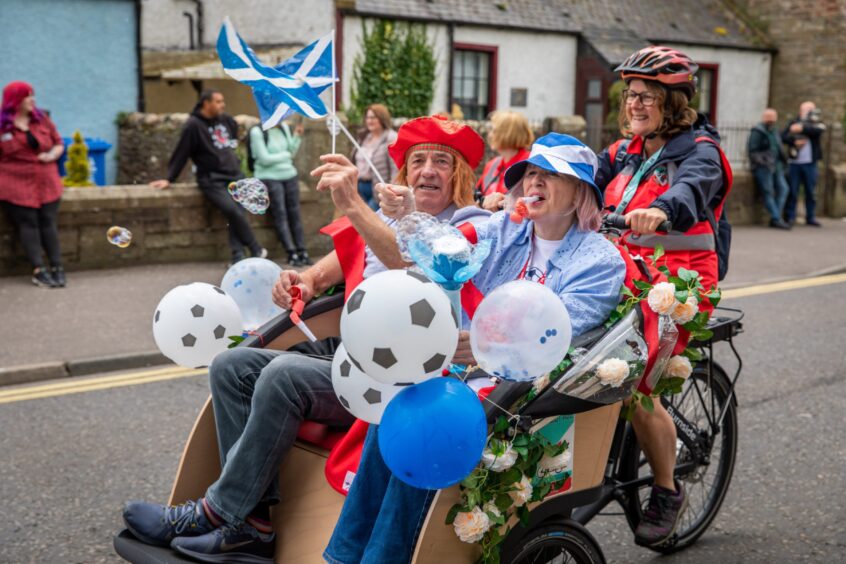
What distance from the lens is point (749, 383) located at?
6590 mm

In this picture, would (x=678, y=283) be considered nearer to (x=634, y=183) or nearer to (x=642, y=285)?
(x=642, y=285)

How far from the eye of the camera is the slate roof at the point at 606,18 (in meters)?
18.9

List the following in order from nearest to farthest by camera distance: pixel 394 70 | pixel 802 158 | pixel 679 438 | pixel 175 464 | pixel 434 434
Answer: pixel 434 434
pixel 679 438
pixel 175 464
pixel 802 158
pixel 394 70

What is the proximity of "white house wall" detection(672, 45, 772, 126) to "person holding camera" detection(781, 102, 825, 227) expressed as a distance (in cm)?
705

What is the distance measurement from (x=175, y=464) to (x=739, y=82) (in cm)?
2153

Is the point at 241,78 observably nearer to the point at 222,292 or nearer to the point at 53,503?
the point at 222,292

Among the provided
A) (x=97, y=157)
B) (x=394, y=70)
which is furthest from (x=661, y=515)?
(x=394, y=70)

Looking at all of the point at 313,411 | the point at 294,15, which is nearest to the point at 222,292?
the point at 313,411

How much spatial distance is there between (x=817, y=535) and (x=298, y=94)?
289cm

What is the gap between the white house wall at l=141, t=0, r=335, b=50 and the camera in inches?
711

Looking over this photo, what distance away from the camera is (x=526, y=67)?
2061 centimetres

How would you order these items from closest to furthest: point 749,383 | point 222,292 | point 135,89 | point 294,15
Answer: point 222,292
point 749,383
point 135,89
point 294,15

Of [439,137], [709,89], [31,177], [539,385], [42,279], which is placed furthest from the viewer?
[709,89]

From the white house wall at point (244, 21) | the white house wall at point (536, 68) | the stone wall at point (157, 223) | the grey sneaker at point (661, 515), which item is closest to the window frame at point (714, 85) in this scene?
the white house wall at point (536, 68)
